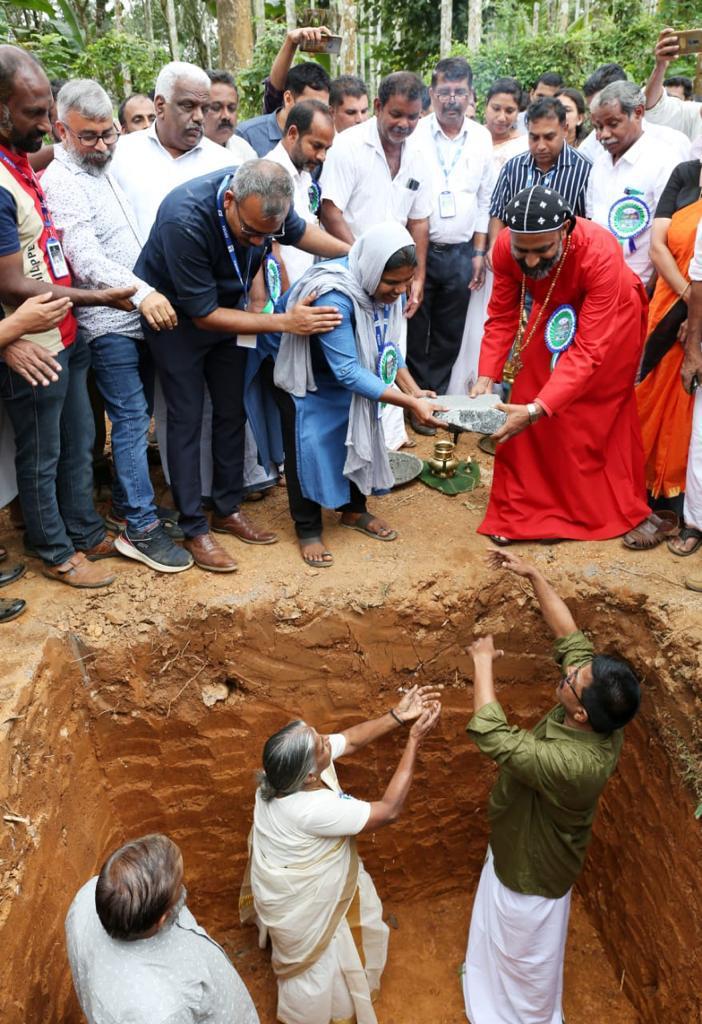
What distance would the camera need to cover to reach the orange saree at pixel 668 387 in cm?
404

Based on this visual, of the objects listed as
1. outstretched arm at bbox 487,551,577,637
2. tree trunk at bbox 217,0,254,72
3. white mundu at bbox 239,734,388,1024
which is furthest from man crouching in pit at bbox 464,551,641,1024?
tree trunk at bbox 217,0,254,72

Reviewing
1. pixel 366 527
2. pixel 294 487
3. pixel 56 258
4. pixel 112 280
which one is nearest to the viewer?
pixel 56 258

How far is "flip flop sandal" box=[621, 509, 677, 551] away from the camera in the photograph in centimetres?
421

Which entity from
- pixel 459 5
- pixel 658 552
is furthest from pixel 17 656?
pixel 459 5

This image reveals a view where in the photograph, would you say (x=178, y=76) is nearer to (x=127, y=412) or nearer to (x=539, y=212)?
(x=127, y=412)

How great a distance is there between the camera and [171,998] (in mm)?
2453

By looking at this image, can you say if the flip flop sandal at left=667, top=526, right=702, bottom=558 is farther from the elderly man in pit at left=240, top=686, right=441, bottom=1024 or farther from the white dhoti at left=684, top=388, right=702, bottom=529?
the elderly man in pit at left=240, top=686, right=441, bottom=1024

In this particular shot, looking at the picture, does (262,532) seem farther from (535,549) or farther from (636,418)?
(636,418)

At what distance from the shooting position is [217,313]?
3629mm

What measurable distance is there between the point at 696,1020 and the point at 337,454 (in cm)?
324

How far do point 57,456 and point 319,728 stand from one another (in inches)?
81.5

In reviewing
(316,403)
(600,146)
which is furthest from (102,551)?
(600,146)

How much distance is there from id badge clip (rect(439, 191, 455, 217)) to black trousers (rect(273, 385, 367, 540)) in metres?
2.19

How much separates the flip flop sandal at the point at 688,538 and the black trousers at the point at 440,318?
7.78ft
